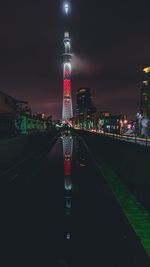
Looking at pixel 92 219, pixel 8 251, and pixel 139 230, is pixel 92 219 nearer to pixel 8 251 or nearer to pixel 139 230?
pixel 139 230

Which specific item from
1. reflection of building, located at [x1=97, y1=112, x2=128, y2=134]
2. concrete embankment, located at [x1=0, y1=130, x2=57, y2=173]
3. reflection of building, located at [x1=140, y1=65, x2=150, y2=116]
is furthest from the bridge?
reflection of building, located at [x1=140, y1=65, x2=150, y2=116]

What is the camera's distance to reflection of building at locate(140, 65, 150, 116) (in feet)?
321

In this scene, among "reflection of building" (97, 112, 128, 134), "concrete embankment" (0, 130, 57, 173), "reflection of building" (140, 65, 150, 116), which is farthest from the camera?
"reflection of building" (140, 65, 150, 116)

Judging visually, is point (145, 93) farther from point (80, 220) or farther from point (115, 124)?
point (80, 220)

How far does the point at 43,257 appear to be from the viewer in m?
6.54

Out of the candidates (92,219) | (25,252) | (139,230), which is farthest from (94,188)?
(25,252)

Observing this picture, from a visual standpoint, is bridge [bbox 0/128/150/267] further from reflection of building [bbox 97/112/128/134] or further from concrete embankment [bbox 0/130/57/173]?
reflection of building [bbox 97/112/128/134]

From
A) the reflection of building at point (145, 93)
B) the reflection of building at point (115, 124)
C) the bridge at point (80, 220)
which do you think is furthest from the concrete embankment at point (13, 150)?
the reflection of building at point (145, 93)

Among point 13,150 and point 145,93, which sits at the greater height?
point 145,93

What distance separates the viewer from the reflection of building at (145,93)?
3849 inches

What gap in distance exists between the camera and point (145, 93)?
10406 cm

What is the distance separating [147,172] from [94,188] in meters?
4.67

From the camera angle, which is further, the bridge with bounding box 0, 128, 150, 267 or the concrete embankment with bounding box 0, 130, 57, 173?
the concrete embankment with bounding box 0, 130, 57, 173

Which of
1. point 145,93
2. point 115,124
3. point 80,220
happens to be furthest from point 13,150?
point 115,124
